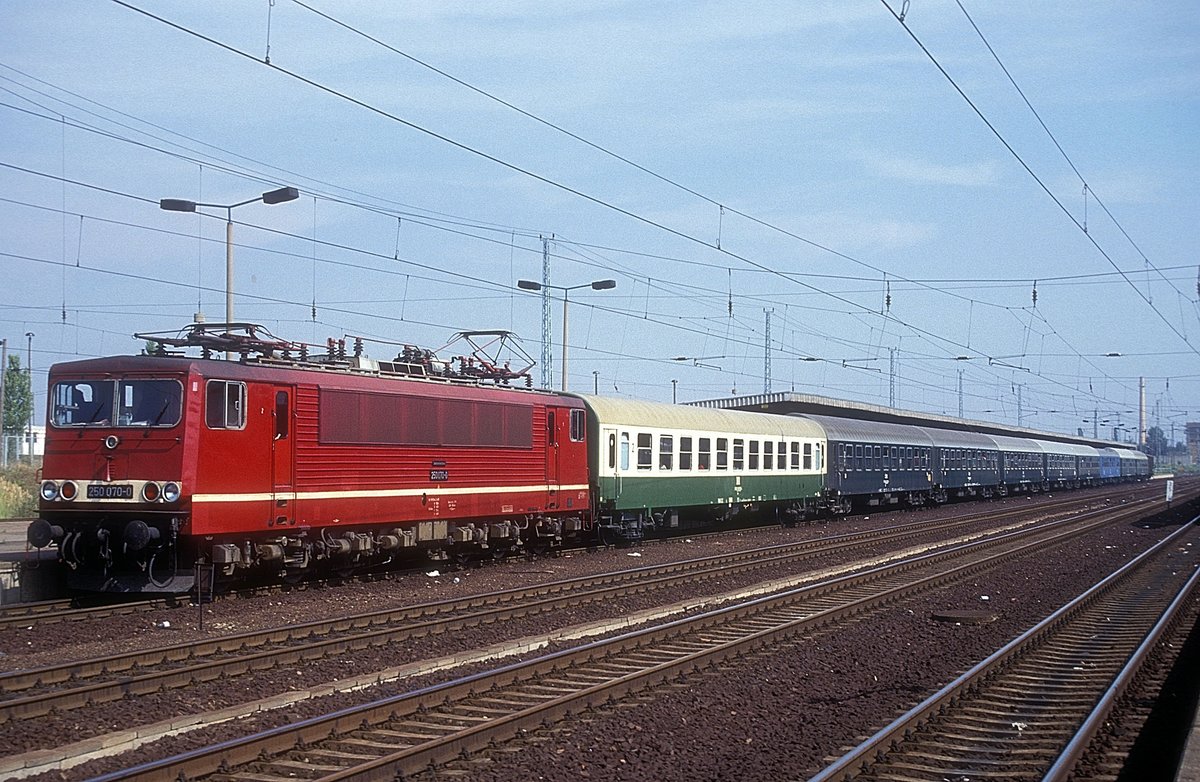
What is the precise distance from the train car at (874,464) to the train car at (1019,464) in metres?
12.5

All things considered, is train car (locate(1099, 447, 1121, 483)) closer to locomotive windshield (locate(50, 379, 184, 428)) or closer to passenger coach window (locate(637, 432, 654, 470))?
passenger coach window (locate(637, 432, 654, 470))

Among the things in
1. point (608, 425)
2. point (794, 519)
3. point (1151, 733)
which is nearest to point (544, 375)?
point (794, 519)

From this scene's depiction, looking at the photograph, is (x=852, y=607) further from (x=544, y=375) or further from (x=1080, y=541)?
(x=544, y=375)

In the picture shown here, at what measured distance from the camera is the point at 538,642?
14406mm

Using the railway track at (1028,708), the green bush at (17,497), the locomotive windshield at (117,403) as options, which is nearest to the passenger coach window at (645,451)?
the railway track at (1028,708)

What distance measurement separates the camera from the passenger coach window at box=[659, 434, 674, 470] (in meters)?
30.4

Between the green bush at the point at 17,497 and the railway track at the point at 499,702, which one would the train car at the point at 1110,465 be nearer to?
the green bush at the point at 17,497

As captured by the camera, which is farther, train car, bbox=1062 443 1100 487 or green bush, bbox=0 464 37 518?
train car, bbox=1062 443 1100 487

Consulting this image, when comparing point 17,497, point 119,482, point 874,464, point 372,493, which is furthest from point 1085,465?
point 119,482

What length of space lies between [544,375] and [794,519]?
34.0ft

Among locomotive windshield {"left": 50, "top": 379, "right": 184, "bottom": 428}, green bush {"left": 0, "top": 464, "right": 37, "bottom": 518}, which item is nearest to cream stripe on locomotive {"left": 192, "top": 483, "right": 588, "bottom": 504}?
locomotive windshield {"left": 50, "top": 379, "right": 184, "bottom": 428}

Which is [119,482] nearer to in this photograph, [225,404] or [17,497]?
[225,404]

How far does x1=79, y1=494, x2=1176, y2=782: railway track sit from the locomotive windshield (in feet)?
24.4

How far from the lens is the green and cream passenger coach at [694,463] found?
28.1m
